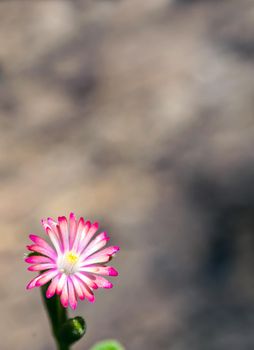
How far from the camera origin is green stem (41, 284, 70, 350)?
1245 millimetres

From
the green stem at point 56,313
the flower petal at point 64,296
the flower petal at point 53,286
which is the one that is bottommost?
the flower petal at point 64,296

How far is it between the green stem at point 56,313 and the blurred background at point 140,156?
72 cm

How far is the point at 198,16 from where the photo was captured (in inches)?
118

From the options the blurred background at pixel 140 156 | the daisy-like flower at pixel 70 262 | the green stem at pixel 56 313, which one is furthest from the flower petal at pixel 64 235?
the blurred background at pixel 140 156

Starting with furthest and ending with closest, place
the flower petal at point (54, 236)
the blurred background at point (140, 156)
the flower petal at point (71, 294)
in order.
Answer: the blurred background at point (140, 156) → the flower petal at point (54, 236) → the flower petal at point (71, 294)

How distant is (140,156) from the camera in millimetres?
2477

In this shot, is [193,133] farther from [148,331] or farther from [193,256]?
[148,331]

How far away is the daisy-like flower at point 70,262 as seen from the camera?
109cm

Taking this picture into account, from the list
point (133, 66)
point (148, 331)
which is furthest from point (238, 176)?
point (133, 66)

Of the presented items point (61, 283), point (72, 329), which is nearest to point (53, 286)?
point (61, 283)

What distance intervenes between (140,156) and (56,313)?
1.24 m

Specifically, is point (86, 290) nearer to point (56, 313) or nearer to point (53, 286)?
point (53, 286)

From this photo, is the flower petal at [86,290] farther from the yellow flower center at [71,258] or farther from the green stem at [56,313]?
the green stem at [56,313]

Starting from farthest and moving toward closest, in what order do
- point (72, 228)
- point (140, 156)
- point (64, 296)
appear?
point (140, 156) < point (72, 228) < point (64, 296)
